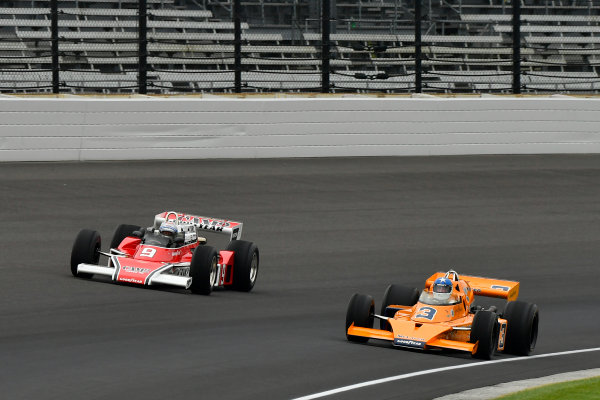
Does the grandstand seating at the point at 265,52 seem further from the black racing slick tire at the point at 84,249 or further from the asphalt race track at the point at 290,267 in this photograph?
the black racing slick tire at the point at 84,249

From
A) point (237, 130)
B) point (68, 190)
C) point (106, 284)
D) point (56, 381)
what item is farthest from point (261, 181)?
point (56, 381)

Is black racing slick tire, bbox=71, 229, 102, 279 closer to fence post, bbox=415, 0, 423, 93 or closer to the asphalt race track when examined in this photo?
the asphalt race track

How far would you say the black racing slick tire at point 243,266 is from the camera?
47.6 ft

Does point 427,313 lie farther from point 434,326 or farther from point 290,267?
point 290,267

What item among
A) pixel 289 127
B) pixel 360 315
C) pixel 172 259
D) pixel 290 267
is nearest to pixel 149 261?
pixel 172 259

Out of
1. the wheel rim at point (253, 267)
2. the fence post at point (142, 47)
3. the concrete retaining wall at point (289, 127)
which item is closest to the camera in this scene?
the wheel rim at point (253, 267)

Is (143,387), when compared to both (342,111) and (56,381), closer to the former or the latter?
(56,381)

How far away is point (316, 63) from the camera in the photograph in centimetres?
2452

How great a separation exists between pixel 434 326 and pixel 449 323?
249 millimetres

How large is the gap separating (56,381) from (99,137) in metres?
13.2

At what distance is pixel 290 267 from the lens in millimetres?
16031

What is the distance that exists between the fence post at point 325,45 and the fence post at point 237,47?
1.65 m

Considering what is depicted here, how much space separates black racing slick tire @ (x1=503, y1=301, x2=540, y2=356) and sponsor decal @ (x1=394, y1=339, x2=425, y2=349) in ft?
3.13

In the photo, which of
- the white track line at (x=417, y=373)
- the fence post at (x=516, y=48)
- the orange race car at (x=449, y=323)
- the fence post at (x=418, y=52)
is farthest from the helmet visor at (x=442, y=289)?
the fence post at (x=516, y=48)
